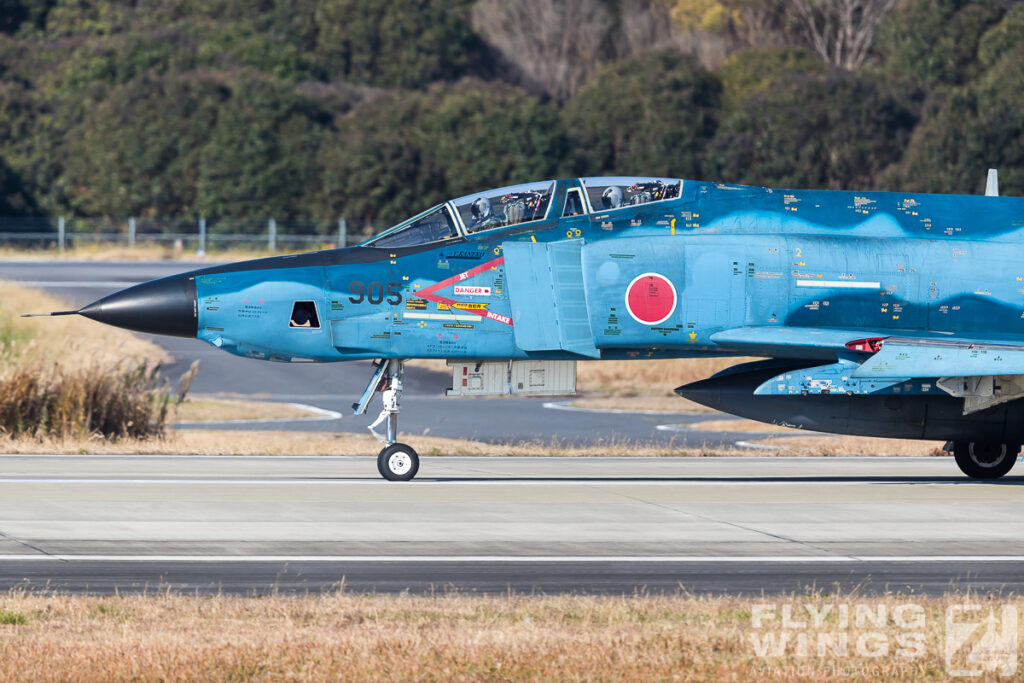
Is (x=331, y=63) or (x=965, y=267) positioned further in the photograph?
(x=331, y=63)

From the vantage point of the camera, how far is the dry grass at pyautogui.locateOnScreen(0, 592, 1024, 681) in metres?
7.93

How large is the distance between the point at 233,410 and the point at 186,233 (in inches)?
1390

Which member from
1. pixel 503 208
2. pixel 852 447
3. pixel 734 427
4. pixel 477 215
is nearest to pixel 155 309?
pixel 477 215

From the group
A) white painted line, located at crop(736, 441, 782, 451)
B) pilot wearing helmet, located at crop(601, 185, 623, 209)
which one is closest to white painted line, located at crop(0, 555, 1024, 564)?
pilot wearing helmet, located at crop(601, 185, 623, 209)

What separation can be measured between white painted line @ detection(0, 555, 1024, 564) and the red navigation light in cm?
391

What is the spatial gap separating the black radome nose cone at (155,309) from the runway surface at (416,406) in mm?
8232

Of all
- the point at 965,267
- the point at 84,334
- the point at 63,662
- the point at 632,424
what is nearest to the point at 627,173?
the point at 84,334

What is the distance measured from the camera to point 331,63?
7800 cm

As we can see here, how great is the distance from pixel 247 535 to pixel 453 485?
390cm

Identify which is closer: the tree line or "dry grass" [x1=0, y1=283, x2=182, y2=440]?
"dry grass" [x1=0, y1=283, x2=182, y2=440]

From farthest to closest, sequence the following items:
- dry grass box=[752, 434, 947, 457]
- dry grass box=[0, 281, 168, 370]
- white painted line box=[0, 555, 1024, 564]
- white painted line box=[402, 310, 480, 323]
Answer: dry grass box=[0, 281, 168, 370]
dry grass box=[752, 434, 947, 457]
white painted line box=[402, 310, 480, 323]
white painted line box=[0, 555, 1024, 564]

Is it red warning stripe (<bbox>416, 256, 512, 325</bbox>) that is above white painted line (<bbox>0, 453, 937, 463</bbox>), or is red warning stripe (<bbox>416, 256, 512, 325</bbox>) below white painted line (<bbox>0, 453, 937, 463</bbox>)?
above

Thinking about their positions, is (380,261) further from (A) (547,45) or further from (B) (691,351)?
(A) (547,45)

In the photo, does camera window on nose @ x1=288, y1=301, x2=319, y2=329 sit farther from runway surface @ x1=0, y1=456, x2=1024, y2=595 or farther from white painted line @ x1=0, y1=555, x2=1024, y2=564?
white painted line @ x1=0, y1=555, x2=1024, y2=564
